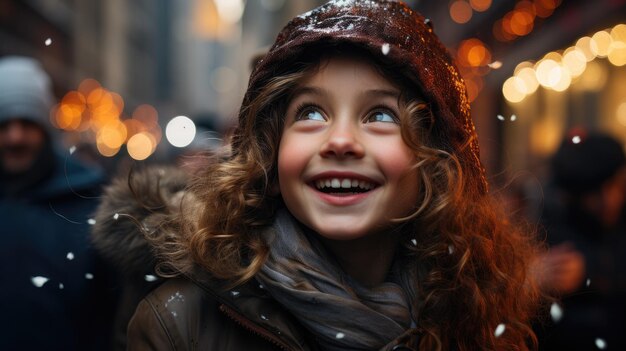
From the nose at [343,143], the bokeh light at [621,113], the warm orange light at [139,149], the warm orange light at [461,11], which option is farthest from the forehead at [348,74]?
the warm orange light at [461,11]

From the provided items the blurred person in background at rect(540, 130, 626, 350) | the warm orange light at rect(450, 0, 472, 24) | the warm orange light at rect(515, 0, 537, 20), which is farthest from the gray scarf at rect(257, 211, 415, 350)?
the warm orange light at rect(450, 0, 472, 24)

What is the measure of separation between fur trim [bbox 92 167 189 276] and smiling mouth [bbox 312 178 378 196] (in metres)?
0.53

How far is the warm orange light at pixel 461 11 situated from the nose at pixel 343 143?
13344 millimetres

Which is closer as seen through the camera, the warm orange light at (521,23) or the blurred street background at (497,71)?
the blurred street background at (497,71)

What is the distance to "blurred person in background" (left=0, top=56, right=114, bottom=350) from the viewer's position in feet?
12.2

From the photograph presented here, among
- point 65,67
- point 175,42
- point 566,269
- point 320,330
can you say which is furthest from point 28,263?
point 175,42

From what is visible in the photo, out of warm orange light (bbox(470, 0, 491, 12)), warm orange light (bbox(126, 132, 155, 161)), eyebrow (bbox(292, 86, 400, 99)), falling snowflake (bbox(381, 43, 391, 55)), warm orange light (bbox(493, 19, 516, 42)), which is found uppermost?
warm orange light (bbox(470, 0, 491, 12))

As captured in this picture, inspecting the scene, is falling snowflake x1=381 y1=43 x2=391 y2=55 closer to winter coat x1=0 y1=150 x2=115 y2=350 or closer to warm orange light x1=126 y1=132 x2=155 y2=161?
warm orange light x1=126 y1=132 x2=155 y2=161

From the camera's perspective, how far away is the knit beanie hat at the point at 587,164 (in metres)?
4.58

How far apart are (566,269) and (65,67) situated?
3370cm

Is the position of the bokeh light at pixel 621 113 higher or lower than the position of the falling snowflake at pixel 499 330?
higher

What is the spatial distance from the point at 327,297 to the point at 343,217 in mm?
230

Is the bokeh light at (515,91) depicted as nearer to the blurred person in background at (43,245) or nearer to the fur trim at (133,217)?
the blurred person in background at (43,245)

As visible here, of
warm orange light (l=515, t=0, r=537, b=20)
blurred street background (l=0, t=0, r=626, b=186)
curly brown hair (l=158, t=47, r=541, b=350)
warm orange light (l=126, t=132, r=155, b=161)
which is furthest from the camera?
warm orange light (l=515, t=0, r=537, b=20)
